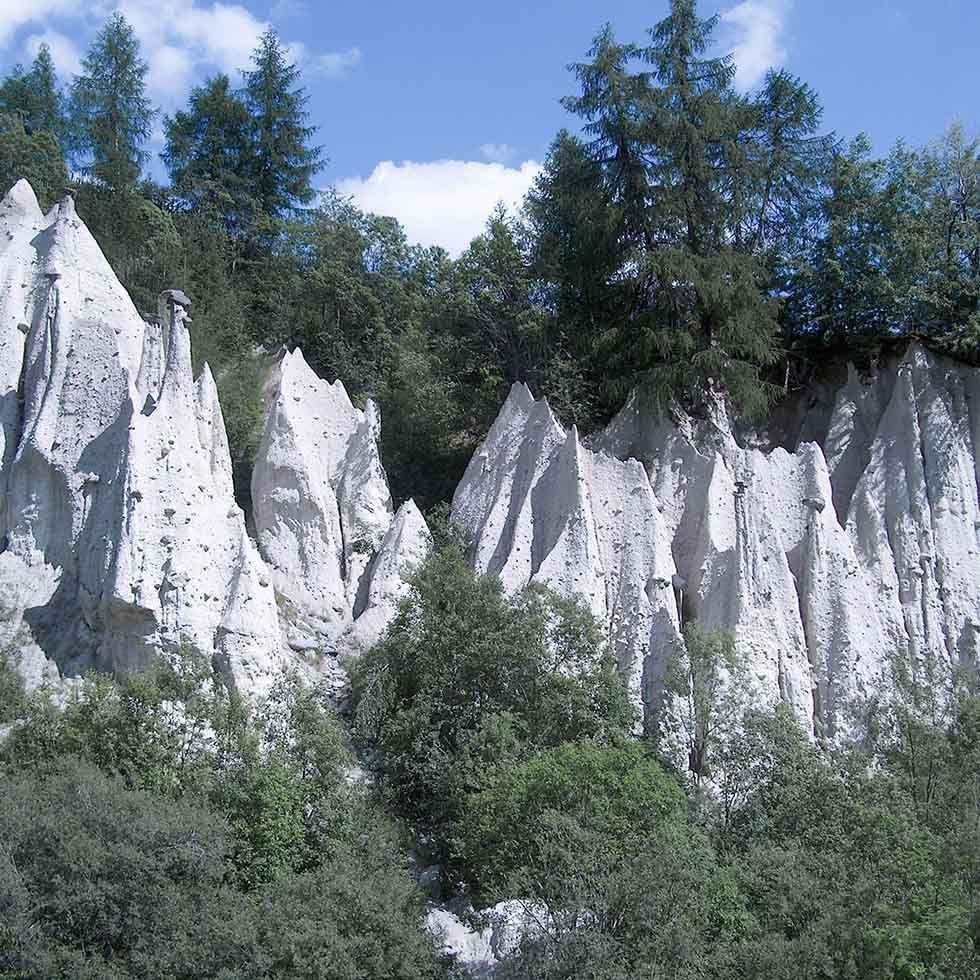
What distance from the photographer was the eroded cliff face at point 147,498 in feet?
67.2

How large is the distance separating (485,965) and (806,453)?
11263 millimetres

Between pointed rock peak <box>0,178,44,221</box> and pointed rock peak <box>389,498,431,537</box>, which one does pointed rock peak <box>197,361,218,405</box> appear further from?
pointed rock peak <box>0,178,44,221</box>

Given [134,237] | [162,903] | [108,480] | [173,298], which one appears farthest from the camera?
[134,237]

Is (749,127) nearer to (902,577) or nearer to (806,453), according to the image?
(806,453)

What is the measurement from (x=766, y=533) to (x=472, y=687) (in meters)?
6.00

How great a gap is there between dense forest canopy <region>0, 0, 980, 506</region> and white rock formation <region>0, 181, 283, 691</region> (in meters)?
4.37

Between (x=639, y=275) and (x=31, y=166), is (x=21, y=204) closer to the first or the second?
(x=31, y=166)

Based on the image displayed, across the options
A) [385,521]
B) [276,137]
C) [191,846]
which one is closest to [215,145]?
[276,137]

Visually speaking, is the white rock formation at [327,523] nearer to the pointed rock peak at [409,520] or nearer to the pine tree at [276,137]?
the pointed rock peak at [409,520]

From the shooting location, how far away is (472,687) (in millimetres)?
20078

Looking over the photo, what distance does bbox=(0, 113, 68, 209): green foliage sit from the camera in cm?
3139

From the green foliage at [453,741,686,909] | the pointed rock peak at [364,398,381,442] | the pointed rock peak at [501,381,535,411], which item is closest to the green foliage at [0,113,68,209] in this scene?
the pointed rock peak at [364,398,381,442]

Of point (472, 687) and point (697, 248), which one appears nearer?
point (472, 687)

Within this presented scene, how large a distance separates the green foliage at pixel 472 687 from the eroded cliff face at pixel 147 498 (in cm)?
161
